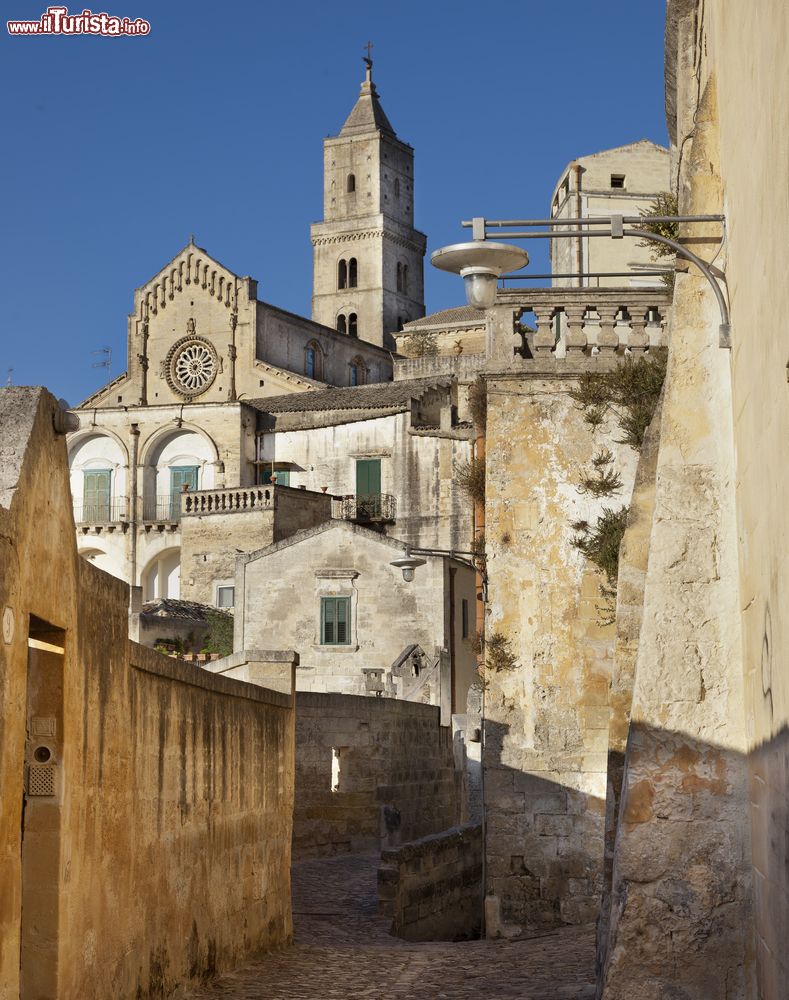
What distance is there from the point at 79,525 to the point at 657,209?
1654 inches

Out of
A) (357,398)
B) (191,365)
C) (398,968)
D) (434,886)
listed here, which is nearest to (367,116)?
(191,365)

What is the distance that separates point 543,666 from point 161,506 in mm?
40127

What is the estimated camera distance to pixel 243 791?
41.8 feet

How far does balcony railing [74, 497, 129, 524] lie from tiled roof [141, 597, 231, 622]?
11495 millimetres

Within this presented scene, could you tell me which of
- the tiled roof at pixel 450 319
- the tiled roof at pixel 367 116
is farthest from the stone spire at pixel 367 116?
the tiled roof at pixel 450 319

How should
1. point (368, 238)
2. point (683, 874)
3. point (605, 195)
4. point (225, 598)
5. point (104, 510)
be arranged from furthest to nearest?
point (368, 238), point (104, 510), point (225, 598), point (605, 195), point (683, 874)

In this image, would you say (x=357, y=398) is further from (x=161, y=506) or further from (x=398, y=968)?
(x=398, y=968)

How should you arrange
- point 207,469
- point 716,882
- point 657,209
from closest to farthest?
point 716,882
point 657,209
point 207,469

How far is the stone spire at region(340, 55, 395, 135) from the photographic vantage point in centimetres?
8975

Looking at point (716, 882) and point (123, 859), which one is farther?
point (123, 859)

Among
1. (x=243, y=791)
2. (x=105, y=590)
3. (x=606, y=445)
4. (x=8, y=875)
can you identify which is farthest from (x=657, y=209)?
(x=8, y=875)

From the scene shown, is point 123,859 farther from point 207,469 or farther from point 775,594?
point 207,469

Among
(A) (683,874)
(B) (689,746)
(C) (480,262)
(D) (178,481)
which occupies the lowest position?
(A) (683,874)

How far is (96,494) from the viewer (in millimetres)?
55156
